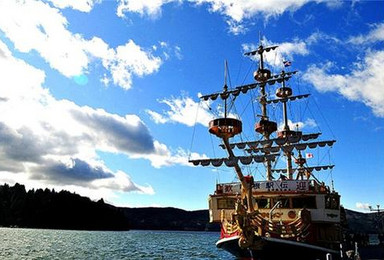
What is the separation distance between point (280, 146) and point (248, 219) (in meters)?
24.5

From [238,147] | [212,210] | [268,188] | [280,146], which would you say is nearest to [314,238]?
[268,188]

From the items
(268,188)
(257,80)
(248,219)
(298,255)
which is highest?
(257,80)

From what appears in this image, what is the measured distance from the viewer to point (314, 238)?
33188mm

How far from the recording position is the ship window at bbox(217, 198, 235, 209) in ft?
133

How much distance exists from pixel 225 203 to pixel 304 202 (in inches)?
336

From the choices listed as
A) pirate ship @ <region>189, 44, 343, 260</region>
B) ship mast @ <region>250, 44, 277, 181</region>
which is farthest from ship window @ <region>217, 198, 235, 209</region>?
ship mast @ <region>250, 44, 277, 181</region>

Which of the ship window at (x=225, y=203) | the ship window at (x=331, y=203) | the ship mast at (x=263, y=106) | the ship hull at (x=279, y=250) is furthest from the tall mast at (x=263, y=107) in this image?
the ship hull at (x=279, y=250)

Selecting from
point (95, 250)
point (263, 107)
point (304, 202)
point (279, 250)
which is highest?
point (263, 107)

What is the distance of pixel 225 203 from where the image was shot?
134 feet

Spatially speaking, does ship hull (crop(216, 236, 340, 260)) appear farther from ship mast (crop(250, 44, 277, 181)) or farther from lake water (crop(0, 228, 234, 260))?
ship mast (crop(250, 44, 277, 181))

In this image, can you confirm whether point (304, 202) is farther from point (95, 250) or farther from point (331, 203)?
point (95, 250)

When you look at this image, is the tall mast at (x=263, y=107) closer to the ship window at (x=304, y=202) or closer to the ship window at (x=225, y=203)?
the ship window at (x=225, y=203)

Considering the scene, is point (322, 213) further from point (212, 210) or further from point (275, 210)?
point (212, 210)

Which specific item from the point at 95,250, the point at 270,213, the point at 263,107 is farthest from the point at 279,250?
the point at 95,250
